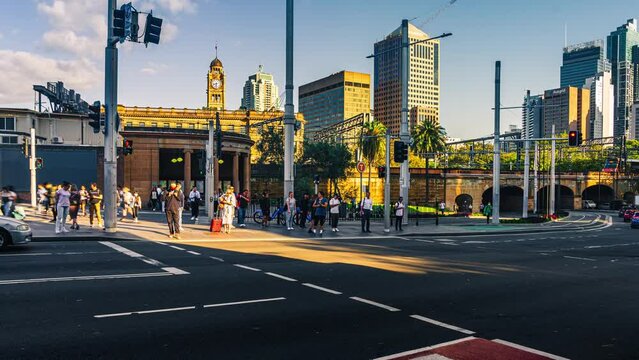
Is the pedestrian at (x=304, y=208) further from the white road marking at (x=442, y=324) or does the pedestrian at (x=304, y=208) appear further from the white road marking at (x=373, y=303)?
the white road marking at (x=442, y=324)

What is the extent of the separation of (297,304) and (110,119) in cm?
1394

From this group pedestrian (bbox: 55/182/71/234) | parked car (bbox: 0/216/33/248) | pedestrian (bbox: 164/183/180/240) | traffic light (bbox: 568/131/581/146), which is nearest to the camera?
parked car (bbox: 0/216/33/248)

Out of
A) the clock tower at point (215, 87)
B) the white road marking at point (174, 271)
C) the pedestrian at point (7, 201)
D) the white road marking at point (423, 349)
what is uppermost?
the clock tower at point (215, 87)

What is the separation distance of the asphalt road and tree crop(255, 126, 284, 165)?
41.1 meters

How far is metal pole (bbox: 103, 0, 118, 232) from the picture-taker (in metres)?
19.1

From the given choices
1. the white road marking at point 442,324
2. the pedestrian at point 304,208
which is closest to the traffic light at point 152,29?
the pedestrian at point 304,208

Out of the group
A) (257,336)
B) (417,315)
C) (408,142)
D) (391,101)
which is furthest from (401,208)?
(391,101)

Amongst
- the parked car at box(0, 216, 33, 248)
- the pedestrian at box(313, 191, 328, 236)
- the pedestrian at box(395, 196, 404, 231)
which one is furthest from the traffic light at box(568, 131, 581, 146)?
the parked car at box(0, 216, 33, 248)

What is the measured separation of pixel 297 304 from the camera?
8.53 meters

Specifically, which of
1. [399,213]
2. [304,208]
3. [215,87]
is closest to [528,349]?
[304,208]

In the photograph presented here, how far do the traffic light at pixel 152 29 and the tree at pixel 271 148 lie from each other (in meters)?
38.7

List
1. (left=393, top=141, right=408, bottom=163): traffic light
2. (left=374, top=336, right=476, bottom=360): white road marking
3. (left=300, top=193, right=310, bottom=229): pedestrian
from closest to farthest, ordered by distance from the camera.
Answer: (left=374, top=336, right=476, bottom=360): white road marking, (left=300, top=193, right=310, bottom=229): pedestrian, (left=393, top=141, right=408, bottom=163): traffic light

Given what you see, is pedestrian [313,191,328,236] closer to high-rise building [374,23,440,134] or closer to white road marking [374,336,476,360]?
white road marking [374,336,476,360]

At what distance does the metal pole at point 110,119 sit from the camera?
19.1 m
